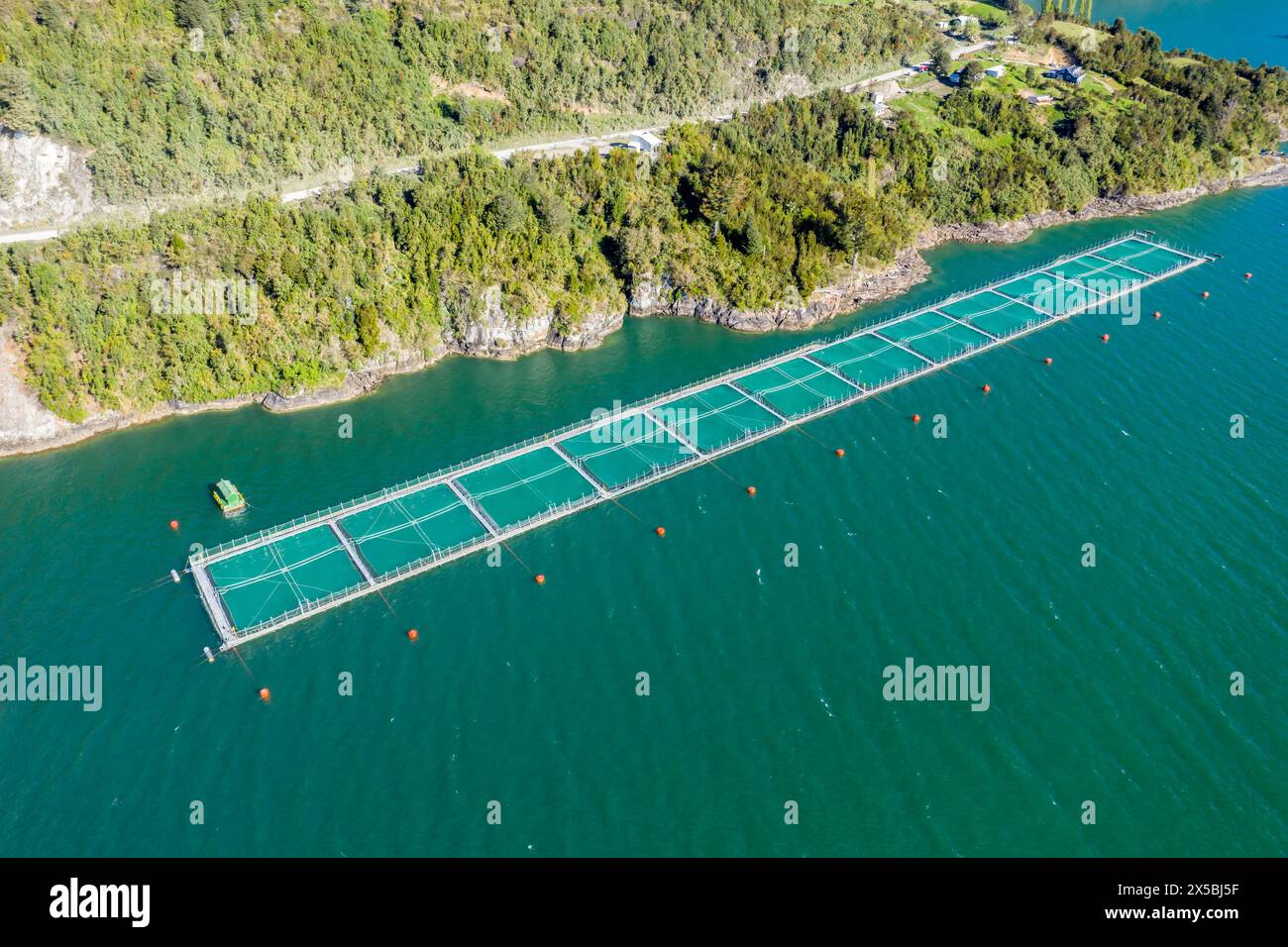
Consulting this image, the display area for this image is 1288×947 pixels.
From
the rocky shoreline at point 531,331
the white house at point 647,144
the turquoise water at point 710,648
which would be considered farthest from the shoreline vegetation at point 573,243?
the turquoise water at point 710,648

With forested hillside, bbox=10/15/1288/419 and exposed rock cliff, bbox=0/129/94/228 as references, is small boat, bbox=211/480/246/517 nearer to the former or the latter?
forested hillside, bbox=10/15/1288/419

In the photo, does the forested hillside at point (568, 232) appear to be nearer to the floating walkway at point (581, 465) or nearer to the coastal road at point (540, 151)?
the coastal road at point (540, 151)

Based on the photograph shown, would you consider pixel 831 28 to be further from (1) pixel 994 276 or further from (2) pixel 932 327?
(2) pixel 932 327

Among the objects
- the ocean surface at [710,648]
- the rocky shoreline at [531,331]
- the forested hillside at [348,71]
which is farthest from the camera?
the forested hillside at [348,71]

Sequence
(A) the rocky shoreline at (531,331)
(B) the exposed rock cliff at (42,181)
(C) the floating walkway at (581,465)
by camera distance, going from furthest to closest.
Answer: (B) the exposed rock cliff at (42,181) → (A) the rocky shoreline at (531,331) → (C) the floating walkway at (581,465)

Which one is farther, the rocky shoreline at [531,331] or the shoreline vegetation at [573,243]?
the shoreline vegetation at [573,243]

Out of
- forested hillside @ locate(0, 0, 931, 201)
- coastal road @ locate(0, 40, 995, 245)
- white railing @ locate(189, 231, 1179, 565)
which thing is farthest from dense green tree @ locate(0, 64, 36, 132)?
white railing @ locate(189, 231, 1179, 565)
